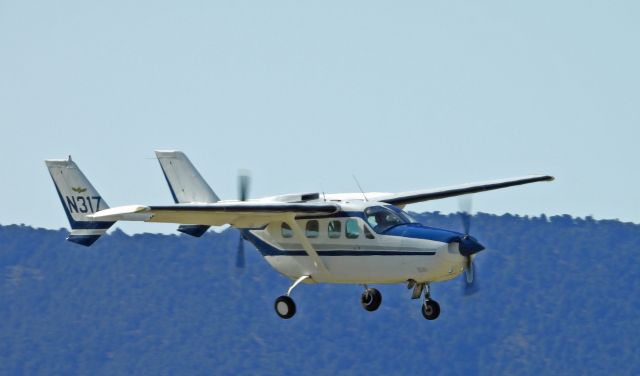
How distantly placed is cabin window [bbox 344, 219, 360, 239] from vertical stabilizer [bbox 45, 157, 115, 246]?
28.4ft

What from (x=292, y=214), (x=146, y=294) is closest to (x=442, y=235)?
(x=292, y=214)

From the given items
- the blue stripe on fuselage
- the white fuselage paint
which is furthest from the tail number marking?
the blue stripe on fuselage

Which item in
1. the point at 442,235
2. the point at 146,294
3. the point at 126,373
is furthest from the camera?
the point at 146,294

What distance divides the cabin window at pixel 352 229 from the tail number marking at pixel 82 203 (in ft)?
30.6

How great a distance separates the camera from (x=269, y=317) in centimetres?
15888

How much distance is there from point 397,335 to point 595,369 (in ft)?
68.3

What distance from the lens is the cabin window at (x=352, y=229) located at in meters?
53.4

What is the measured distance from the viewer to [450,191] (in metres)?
59.8

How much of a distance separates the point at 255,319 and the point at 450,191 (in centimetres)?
10165

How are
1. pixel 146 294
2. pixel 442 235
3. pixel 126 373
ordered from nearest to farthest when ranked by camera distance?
pixel 442 235, pixel 126 373, pixel 146 294

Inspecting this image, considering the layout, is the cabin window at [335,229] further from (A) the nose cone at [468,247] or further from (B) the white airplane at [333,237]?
(A) the nose cone at [468,247]

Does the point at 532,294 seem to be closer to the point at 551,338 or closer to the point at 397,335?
the point at 551,338

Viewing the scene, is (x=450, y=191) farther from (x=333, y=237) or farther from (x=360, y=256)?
(x=360, y=256)

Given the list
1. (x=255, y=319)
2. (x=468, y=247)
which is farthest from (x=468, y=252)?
(x=255, y=319)
